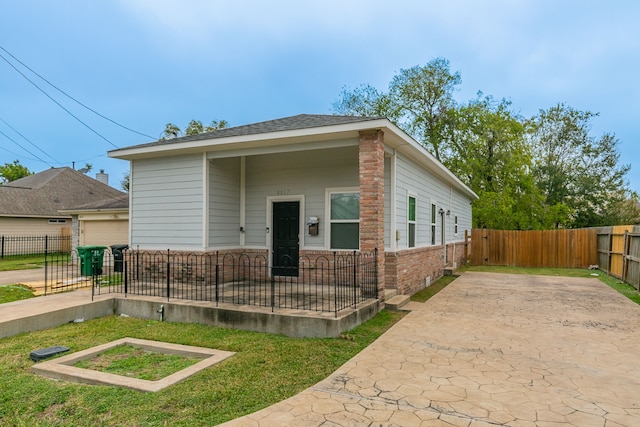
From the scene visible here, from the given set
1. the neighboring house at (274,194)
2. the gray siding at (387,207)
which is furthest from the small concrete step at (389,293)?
the gray siding at (387,207)

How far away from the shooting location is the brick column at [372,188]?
6859 millimetres

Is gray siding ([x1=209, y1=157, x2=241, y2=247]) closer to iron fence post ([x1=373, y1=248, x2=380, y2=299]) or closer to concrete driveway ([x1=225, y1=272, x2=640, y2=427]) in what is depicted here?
iron fence post ([x1=373, y1=248, x2=380, y2=299])

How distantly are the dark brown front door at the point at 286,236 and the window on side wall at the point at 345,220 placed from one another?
0.95 m

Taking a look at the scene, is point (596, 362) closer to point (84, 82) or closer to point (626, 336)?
point (626, 336)

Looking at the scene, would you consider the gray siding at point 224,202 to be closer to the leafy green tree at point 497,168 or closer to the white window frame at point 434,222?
the white window frame at point 434,222

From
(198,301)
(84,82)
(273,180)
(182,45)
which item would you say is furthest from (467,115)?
(84,82)

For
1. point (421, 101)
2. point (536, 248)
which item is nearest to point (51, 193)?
point (421, 101)

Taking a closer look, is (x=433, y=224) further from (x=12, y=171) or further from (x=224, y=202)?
(x=12, y=171)

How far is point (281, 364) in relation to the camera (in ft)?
14.3

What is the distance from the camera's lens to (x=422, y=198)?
1038cm

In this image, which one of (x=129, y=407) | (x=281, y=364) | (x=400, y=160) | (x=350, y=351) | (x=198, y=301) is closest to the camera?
(x=129, y=407)

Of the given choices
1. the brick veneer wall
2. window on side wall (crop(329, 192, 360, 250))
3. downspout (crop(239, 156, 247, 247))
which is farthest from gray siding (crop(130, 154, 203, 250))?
the brick veneer wall

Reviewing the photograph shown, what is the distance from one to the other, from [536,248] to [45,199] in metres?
26.7

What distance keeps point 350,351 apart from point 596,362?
2941 mm
